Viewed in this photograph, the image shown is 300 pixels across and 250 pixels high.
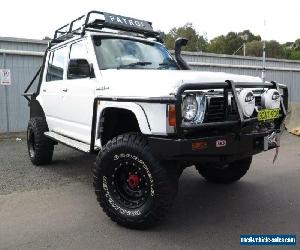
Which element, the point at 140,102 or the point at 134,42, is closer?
the point at 140,102

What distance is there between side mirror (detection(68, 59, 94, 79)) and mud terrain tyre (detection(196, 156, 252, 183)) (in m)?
1.99

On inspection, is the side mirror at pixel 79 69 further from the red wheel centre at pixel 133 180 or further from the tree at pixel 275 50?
the tree at pixel 275 50

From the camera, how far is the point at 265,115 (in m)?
4.53

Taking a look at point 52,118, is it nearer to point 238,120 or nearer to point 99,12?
point 99,12

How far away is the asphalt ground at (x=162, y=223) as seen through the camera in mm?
4070

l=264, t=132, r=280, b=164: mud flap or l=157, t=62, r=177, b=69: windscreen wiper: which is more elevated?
l=157, t=62, r=177, b=69: windscreen wiper

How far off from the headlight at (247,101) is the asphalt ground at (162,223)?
1.21 metres

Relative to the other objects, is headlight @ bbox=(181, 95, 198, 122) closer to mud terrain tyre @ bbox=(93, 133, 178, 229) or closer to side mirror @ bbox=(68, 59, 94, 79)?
mud terrain tyre @ bbox=(93, 133, 178, 229)

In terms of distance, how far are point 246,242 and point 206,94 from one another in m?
1.48

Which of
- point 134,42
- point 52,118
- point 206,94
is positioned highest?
point 134,42

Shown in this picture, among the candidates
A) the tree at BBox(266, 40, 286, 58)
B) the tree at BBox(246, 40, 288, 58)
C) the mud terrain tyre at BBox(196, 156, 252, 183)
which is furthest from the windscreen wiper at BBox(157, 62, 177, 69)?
the tree at BBox(266, 40, 286, 58)

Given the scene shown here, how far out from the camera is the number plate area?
175 inches

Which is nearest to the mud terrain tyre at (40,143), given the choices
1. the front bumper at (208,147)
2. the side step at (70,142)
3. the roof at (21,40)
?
the side step at (70,142)

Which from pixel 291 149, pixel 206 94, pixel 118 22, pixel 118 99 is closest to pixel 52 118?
pixel 118 22
